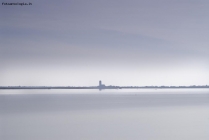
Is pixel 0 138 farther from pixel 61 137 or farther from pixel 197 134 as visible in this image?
pixel 197 134

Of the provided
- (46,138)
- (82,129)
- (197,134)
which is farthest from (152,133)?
(46,138)

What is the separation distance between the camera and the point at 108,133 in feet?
45.0

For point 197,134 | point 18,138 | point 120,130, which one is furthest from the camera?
point 120,130

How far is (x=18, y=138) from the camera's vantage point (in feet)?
40.7

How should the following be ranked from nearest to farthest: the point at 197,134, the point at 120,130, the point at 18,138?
1. the point at 18,138
2. the point at 197,134
3. the point at 120,130

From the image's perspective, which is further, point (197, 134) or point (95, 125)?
point (95, 125)

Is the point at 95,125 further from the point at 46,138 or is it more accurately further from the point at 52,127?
the point at 46,138

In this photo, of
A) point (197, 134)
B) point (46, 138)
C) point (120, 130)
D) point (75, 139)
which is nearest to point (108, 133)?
point (120, 130)

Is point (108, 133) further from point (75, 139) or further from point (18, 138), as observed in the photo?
point (18, 138)

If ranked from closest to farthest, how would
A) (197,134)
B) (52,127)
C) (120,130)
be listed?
(197,134), (120,130), (52,127)

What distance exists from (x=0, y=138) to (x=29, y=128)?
249 cm

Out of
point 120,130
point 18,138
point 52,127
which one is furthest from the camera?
point 52,127

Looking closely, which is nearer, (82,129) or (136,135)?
(136,135)

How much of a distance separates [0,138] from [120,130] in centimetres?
521
